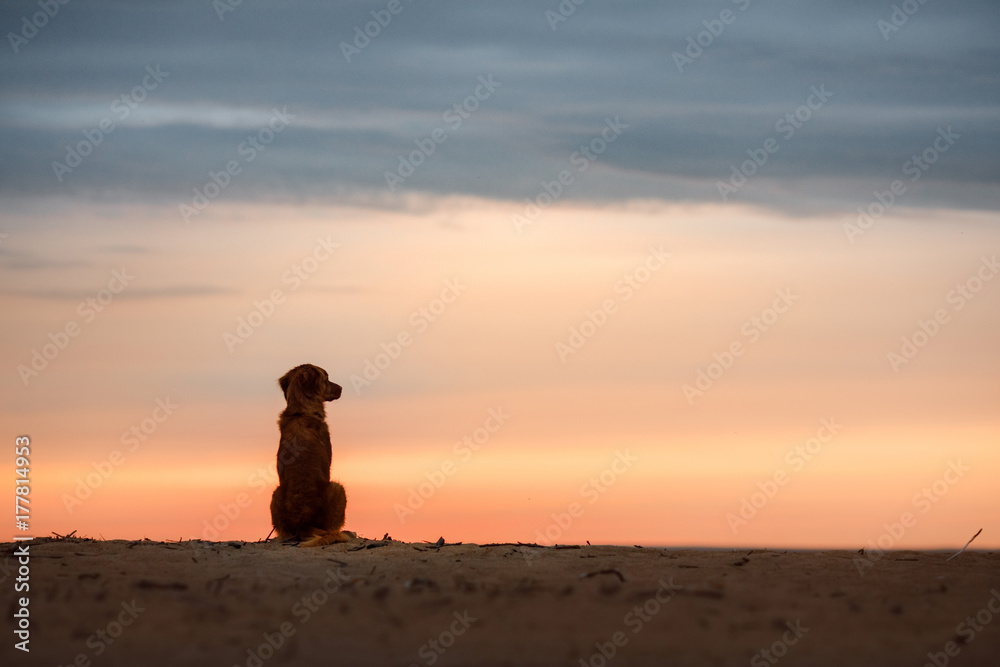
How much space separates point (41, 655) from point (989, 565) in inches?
397

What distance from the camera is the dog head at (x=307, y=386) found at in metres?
16.3

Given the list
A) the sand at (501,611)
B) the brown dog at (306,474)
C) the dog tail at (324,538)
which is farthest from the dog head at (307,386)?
the sand at (501,611)

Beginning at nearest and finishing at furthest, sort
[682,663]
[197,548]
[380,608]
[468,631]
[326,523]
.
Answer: [682,663], [468,631], [380,608], [197,548], [326,523]

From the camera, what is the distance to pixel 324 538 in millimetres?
15031

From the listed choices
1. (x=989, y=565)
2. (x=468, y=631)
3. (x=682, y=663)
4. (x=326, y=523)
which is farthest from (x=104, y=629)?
(x=989, y=565)

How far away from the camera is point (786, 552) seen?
1377 centimetres

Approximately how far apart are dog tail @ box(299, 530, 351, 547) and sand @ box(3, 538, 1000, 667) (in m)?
2.31

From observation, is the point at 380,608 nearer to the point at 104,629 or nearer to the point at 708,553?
the point at 104,629

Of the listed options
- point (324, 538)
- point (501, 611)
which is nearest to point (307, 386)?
point (324, 538)

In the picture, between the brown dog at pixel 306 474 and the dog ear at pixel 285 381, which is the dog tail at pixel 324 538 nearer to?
the brown dog at pixel 306 474

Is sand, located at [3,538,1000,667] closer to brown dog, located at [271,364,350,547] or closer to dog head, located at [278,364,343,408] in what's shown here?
brown dog, located at [271,364,350,547]

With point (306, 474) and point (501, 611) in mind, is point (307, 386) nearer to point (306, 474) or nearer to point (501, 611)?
point (306, 474)

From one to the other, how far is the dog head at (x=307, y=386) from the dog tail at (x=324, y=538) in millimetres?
2046

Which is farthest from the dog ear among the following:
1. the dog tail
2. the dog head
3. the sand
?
the sand
